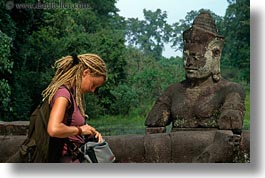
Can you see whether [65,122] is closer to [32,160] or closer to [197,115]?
[32,160]

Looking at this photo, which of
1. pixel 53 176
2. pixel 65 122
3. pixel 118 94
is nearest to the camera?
pixel 65 122

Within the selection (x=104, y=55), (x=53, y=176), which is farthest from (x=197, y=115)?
(x=53, y=176)

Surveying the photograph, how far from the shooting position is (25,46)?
367cm

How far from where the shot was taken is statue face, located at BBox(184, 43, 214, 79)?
3.45 meters

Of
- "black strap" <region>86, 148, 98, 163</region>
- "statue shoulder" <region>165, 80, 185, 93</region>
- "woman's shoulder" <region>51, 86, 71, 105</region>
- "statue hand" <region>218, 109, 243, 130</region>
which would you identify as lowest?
"black strap" <region>86, 148, 98, 163</region>

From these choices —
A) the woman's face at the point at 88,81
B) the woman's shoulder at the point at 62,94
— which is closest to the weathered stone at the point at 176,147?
the woman's face at the point at 88,81

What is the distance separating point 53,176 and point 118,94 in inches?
28.2

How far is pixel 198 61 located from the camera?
11.3 feet

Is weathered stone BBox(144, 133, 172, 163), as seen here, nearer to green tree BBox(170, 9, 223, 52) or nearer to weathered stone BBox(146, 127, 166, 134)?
weathered stone BBox(146, 127, 166, 134)

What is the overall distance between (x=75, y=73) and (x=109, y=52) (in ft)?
3.96

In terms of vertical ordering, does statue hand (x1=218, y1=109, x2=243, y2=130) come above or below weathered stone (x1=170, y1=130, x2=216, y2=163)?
above

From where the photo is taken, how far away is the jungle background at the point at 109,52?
3.55 metres

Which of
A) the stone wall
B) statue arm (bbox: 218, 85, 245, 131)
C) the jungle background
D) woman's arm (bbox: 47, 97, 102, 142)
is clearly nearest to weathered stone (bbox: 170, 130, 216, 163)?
the stone wall

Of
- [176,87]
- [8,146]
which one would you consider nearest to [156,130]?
A: [176,87]
